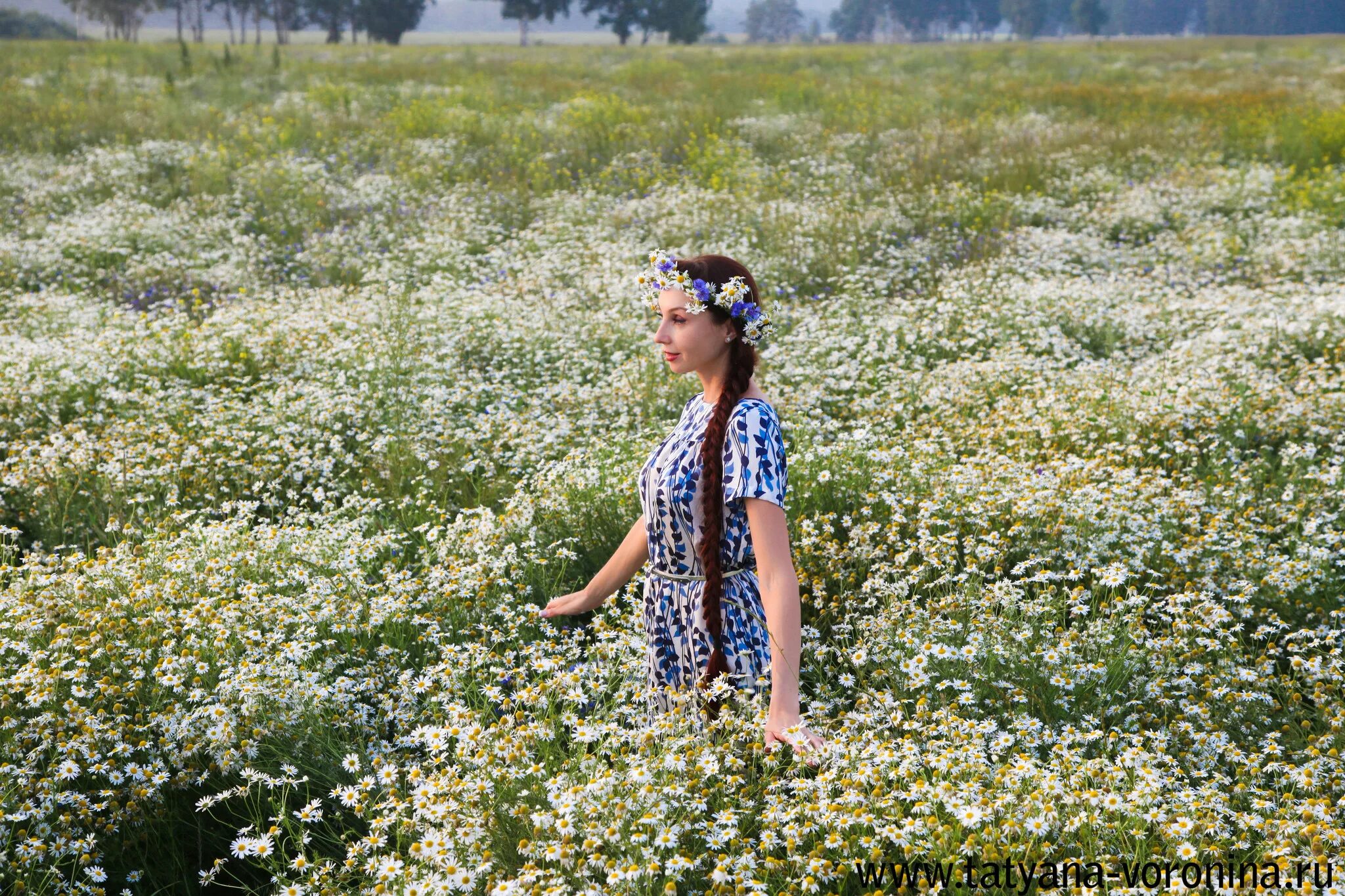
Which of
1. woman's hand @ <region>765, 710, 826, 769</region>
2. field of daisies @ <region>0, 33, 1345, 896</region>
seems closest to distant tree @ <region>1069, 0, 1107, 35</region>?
field of daisies @ <region>0, 33, 1345, 896</region>

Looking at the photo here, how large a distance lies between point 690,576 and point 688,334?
2.59ft

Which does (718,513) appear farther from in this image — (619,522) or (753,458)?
(619,522)

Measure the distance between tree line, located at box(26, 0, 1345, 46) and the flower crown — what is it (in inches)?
2000

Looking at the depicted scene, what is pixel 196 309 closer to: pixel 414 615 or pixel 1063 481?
pixel 414 615

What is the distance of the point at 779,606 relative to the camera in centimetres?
287

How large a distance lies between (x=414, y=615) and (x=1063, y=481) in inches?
131

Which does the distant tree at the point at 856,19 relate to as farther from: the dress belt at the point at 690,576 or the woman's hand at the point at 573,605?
the dress belt at the point at 690,576

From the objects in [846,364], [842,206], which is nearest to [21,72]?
[842,206]

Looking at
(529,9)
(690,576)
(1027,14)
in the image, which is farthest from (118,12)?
(690,576)

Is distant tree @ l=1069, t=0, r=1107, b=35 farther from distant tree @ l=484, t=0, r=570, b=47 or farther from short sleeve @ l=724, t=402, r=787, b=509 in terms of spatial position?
short sleeve @ l=724, t=402, r=787, b=509

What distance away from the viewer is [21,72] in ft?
69.6

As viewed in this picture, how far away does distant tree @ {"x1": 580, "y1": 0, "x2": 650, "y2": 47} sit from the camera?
3324 inches

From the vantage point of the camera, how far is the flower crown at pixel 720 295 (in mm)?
3078

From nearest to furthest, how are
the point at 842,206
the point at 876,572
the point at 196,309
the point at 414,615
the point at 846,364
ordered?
the point at 414,615
the point at 876,572
the point at 846,364
the point at 196,309
the point at 842,206
